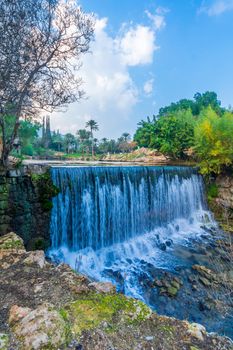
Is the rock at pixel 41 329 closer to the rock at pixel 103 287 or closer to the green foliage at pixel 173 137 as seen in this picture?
the rock at pixel 103 287

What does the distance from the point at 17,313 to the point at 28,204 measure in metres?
4.88

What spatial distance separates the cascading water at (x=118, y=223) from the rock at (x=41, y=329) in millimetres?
3951

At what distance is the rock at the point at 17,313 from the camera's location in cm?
222

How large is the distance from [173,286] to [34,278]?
17.0ft

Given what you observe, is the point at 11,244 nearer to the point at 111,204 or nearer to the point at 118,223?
the point at 111,204

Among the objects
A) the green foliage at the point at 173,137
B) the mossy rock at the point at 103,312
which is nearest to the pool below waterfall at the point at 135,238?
the mossy rock at the point at 103,312

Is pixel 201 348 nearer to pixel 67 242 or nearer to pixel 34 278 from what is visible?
pixel 34 278

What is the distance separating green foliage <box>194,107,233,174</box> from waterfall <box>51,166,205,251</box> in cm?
310

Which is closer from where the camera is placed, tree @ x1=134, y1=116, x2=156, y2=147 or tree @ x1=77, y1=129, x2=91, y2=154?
tree @ x1=134, y1=116, x2=156, y2=147

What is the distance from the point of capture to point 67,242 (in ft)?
26.0

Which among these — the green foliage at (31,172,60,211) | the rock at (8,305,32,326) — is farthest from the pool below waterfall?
the rock at (8,305,32,326)

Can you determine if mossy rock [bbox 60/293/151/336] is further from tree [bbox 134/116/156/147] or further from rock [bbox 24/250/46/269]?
tree [bbox 134/116/156/147]

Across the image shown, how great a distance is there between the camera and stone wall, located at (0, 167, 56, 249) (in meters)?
6.15

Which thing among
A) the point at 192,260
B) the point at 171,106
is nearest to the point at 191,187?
the point at 192,260
